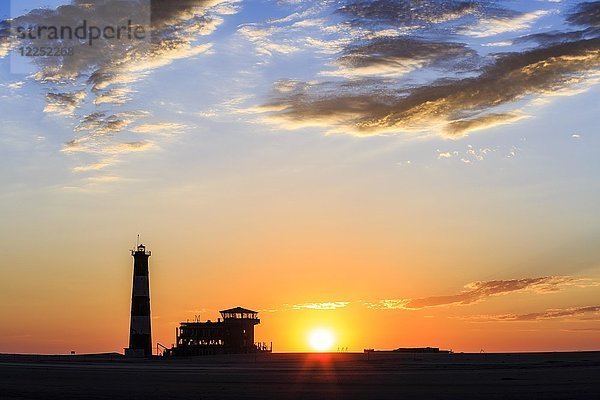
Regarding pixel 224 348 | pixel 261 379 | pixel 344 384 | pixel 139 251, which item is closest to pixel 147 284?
pixel 139 251

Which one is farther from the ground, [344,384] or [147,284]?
[147,284]

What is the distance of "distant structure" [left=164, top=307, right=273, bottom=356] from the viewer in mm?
124438

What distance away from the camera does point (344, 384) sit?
124 feet

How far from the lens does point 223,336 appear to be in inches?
4953

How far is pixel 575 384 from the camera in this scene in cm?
3400

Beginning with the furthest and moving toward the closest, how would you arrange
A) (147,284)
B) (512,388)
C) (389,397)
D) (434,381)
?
(147,284) → (434,381) → (512,388) → (389,397)

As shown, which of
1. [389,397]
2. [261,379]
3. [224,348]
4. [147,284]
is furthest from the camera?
[224,348]

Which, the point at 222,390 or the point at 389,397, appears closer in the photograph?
the point at 389,397

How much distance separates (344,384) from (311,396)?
21.4ft

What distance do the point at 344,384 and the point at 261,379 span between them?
7.15 m

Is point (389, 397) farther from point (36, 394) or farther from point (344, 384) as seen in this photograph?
point (36, 394)

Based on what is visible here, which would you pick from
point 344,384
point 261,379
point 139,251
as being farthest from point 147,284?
point 344,384

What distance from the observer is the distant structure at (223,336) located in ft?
408

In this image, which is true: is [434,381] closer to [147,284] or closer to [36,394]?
[36,394]
